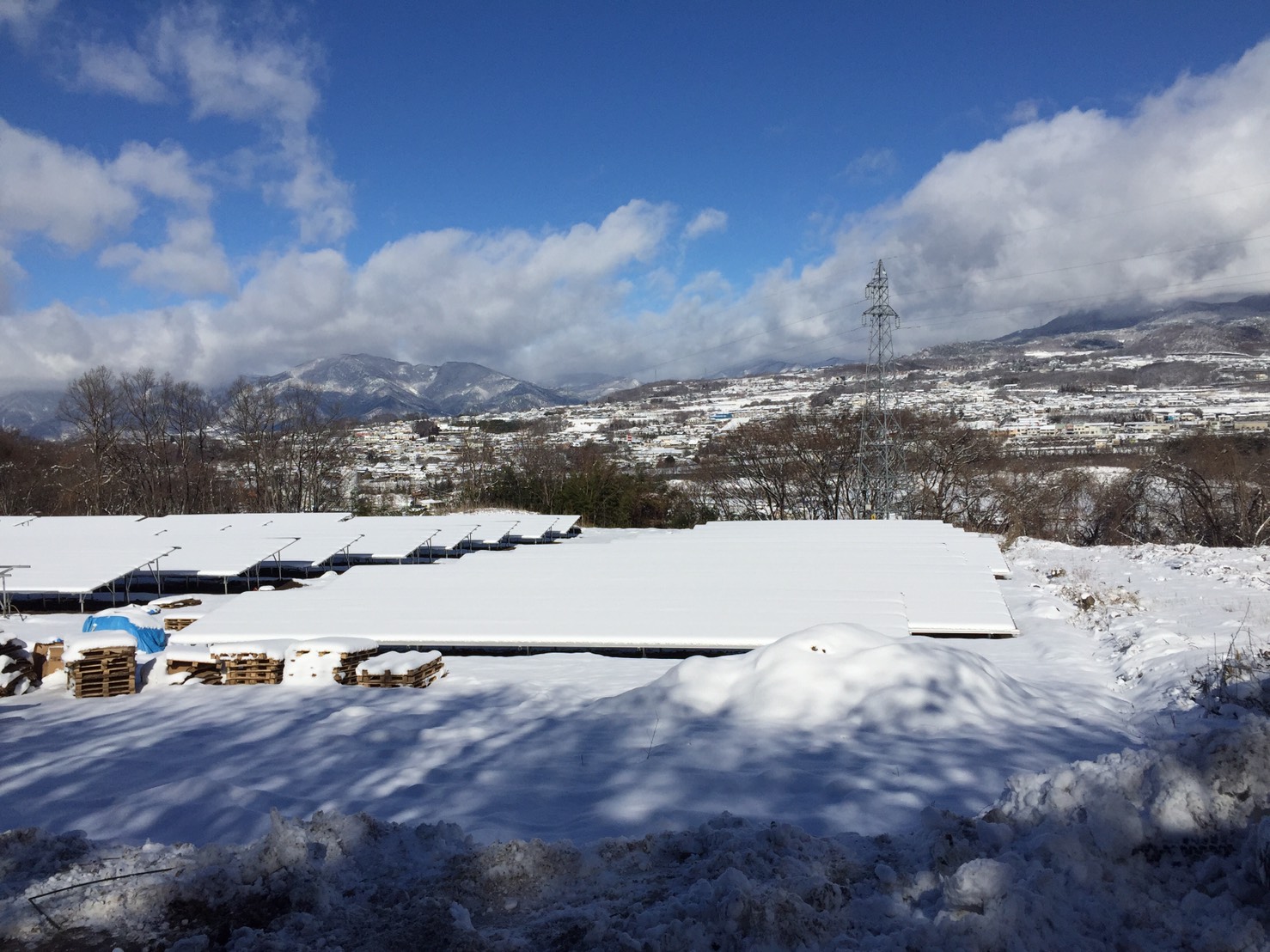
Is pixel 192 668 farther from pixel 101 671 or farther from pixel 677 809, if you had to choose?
pixel 677 809

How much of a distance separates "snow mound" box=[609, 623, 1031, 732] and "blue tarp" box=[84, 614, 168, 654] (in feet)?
31.6

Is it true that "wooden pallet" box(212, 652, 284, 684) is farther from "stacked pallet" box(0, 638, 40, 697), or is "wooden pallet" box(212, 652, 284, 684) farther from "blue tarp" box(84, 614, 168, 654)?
"blue tarp" box(84, 614, 168, 654)

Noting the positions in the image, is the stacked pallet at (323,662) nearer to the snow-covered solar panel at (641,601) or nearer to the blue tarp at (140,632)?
the snow-covered solar panel at (641,601)

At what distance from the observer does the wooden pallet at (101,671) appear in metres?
9.47

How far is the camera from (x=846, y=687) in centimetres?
685

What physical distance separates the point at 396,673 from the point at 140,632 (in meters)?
6.32

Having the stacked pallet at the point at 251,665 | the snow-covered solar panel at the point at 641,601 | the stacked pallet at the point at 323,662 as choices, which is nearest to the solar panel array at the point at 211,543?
the snow-covered solar panel at the point at 641,601

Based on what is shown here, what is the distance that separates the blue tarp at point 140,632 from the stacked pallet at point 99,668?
8.18 ft

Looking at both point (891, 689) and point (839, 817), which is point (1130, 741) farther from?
point (839, 817)

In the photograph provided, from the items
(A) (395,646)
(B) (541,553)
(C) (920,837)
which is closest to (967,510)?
(B) (541,553)

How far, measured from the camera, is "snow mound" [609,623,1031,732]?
20.5 feet

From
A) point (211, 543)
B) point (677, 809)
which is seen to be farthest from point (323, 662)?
point (211, 543)

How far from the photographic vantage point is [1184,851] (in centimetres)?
249

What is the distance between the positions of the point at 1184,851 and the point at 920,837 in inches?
36.5
